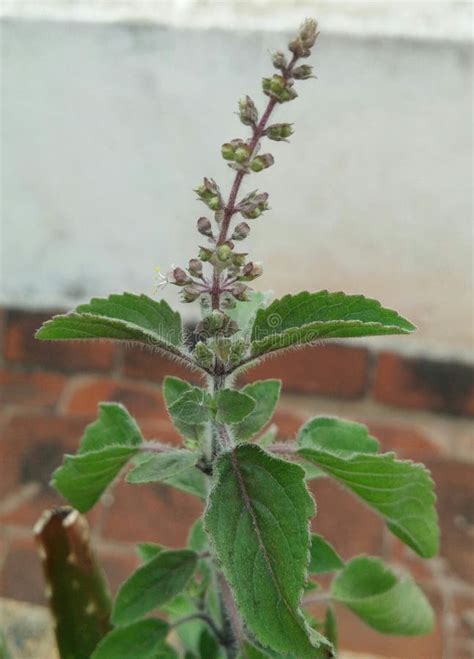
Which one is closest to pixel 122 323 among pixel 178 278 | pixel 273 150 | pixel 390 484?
pixel 178 278

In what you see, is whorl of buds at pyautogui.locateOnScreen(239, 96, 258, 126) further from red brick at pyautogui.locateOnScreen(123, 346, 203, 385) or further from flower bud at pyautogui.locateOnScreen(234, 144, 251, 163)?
red brick at pyautogui.locateOnScreen(123, 346, 203, 385)

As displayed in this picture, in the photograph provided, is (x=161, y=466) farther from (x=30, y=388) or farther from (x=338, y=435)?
(x=30, y=388)

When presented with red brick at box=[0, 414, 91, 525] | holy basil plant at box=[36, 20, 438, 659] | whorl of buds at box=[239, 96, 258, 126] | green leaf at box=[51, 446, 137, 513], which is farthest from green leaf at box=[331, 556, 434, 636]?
red brick at box=[0, 414, 91, 525]

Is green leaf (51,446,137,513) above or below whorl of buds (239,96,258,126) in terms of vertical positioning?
below

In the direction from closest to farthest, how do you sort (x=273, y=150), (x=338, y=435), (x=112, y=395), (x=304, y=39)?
(x=304, y=39), (x=338, y=435), (x=273, y=150), (x=112, y=395)

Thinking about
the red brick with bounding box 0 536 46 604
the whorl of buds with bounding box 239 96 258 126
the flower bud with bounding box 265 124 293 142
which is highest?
the whorl of buds with bounding box 239 96 258 126

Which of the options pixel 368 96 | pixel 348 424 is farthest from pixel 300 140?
pixel 348 424

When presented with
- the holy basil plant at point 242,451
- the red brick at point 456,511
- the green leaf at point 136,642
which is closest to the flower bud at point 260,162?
the holy basil plant at point 242,451
